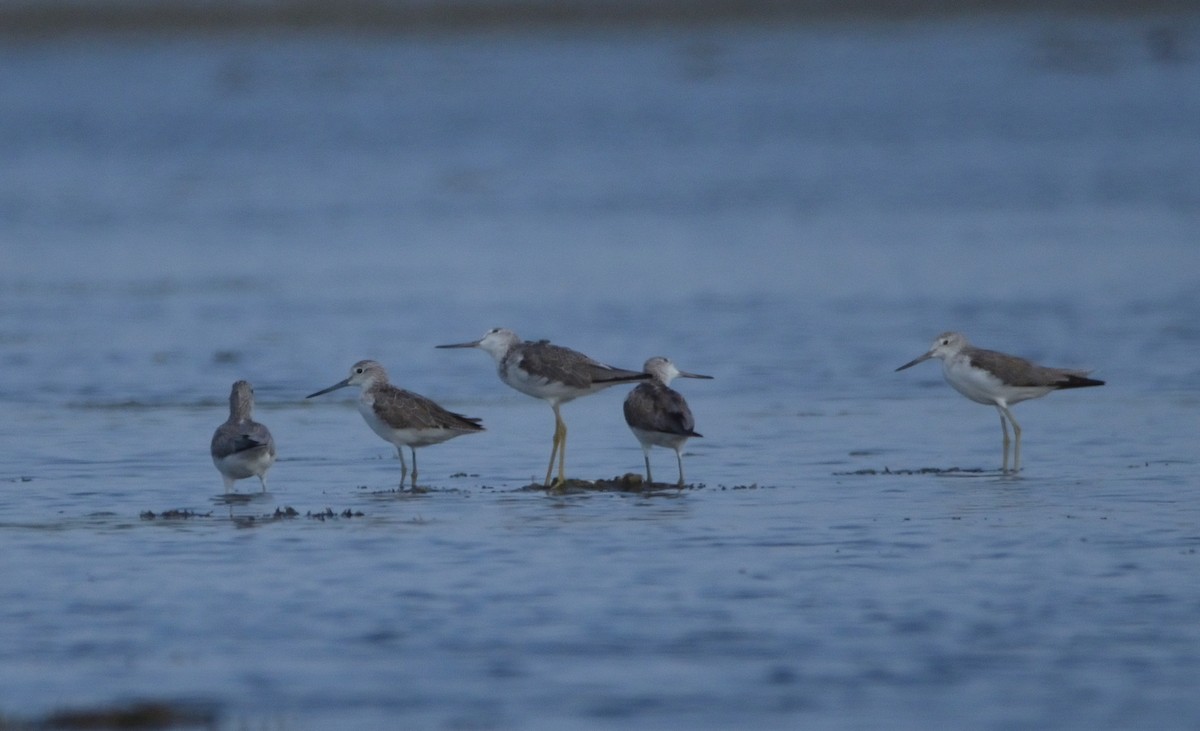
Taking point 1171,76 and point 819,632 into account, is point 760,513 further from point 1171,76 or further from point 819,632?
point 1171,76

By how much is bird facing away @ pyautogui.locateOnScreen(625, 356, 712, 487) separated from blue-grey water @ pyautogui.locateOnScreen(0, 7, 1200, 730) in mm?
394

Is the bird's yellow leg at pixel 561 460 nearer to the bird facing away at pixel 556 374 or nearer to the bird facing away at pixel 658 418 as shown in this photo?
the bird facing away at pixel 556 374

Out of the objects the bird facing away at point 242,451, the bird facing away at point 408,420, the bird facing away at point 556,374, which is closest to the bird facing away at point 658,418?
the bird facing away at point 556,374

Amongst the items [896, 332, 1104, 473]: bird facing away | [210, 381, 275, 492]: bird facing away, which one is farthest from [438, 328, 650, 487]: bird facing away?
[896, 332, 1104, 473]: bird facing away

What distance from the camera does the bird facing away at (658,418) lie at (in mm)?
13727

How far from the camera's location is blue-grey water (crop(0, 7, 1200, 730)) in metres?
8.86

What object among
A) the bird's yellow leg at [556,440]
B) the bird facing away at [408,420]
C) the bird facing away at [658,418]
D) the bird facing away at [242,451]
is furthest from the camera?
the bird facing away at [408,420]

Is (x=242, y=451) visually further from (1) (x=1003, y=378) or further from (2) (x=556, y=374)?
(1) (x=1003, y=378)

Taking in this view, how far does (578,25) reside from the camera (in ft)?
341

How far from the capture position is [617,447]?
52.5 feet

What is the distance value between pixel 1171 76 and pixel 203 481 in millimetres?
61712

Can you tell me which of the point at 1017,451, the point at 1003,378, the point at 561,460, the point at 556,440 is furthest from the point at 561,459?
the point at 1003,378

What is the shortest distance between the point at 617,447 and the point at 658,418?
2227 millimetres

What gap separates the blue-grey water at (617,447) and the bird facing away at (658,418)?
39 centimetres
